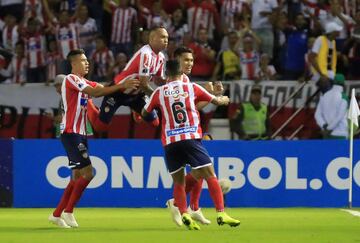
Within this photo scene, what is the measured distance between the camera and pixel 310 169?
64.3 feet

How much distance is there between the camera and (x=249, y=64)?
22.6m

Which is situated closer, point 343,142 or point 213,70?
point 343,142

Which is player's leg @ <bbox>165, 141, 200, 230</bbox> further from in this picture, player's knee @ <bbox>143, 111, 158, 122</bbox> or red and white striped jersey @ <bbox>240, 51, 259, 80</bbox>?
red and white striped jersey @ <bbox>240, 51, 259, 80</bbox>

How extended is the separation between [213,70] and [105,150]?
3.77m

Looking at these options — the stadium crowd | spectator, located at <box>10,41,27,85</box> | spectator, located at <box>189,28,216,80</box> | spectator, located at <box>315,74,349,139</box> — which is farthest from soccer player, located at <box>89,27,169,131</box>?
spectator, located at <box>10,41,27,85</box>

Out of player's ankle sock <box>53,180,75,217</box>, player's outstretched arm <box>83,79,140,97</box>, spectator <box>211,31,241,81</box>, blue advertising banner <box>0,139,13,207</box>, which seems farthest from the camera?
spectator <box>211,31,241,81</box>

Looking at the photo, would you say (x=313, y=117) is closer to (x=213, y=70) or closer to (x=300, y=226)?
(x=213, y=70)

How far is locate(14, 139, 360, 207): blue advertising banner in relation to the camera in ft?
64.2

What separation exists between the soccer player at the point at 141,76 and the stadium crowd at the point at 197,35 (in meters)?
6.52

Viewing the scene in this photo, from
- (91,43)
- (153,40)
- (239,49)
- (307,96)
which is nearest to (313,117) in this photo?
(307,96)

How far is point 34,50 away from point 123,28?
187cm

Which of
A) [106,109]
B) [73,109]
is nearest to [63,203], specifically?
[73,109]

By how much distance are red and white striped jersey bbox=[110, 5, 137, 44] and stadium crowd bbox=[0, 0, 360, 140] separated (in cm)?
2

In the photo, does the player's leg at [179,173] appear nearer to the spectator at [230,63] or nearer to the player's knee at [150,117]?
the player's knee at [150,117]
